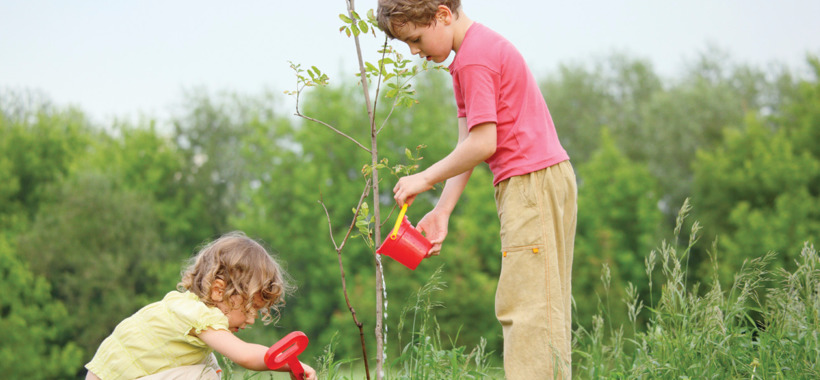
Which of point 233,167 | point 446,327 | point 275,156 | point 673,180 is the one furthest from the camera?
point 233,167

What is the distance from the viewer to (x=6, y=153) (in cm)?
2731

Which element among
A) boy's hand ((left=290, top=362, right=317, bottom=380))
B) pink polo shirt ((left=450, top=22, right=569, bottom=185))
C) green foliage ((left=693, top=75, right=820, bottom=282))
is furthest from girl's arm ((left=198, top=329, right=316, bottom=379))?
green foliage ((left=693, top=75, right=820, bottom=282))

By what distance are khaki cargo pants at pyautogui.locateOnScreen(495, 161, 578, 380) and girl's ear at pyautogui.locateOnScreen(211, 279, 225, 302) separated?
86cm

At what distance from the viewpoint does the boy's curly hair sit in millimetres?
2229

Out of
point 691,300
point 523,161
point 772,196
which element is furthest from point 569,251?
point 772,196

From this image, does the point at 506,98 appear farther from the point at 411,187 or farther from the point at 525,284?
the point at 525,284

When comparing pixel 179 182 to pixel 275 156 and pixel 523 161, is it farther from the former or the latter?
pixel 523 161

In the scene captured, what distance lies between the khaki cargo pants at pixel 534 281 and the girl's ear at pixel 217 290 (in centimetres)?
86

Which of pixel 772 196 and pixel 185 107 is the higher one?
pixel 185 107

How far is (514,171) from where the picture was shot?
89.0 inches

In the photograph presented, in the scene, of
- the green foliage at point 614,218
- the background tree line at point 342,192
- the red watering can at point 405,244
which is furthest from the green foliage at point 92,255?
the red watering can at point 405,244

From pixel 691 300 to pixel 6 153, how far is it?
2944cm

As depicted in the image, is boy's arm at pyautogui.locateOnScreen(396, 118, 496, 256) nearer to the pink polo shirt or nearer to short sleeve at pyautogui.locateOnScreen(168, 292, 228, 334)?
the pink polo shirt

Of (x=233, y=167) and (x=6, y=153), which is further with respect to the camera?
A: (x=233, y=167)
